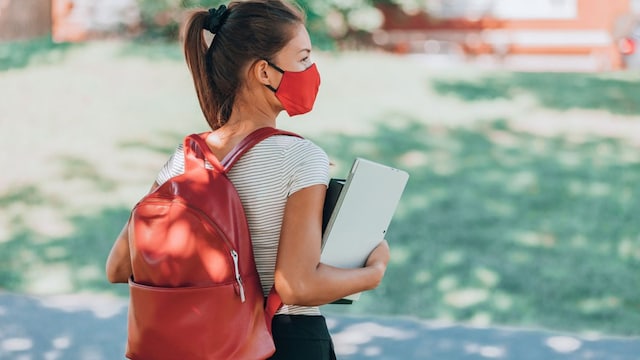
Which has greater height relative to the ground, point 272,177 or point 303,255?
point 272,177

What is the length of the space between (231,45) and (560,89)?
10.1 metres

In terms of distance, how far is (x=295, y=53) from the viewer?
7.91 ft

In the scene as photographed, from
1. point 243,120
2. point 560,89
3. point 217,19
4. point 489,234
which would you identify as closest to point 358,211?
point 243,120

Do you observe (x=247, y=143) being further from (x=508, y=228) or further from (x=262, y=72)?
(x=508, y=228)

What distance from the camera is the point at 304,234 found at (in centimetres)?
221

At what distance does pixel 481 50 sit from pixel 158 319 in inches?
621

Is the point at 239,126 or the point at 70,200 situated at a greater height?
the point at 239,126

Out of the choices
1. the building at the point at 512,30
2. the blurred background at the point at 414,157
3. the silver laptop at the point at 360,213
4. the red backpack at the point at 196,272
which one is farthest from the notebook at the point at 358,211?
the building at the point at 512,30

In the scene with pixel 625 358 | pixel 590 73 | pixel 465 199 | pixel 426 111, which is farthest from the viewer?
pixel 590 73

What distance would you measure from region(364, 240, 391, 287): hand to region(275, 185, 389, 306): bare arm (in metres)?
0.18

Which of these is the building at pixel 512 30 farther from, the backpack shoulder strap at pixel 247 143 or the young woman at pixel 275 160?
the backpack shoulder strap at pixel 247 143

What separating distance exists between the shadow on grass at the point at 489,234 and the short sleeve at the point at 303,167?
4.40m

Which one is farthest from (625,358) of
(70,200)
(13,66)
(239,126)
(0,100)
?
(13,66)

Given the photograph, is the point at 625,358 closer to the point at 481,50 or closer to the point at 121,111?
the point at 121,111
